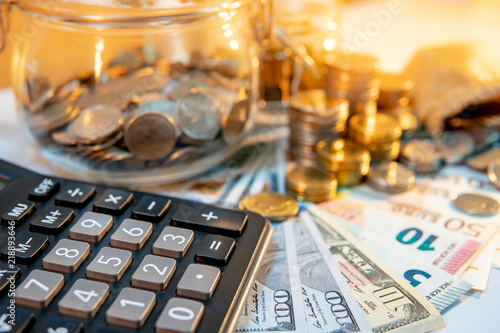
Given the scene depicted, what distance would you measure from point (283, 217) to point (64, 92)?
278 millimetres

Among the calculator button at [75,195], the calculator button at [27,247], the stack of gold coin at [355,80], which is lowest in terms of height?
the calculator button at [27,247]

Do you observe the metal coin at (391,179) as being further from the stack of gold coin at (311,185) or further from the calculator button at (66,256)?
the calculator button at (66,256)

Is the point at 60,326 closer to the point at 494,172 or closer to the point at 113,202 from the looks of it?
the point at 113,202

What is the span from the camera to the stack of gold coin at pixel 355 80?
58cm

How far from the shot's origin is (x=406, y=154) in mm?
572

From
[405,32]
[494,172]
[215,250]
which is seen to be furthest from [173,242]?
[405,32]

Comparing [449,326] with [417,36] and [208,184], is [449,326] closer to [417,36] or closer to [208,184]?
[208,184]

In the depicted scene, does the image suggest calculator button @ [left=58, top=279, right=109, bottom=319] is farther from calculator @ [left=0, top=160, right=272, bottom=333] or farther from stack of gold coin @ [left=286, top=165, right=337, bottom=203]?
stack of gold coin @ [left=286, top=165, right=337, bottom=203]

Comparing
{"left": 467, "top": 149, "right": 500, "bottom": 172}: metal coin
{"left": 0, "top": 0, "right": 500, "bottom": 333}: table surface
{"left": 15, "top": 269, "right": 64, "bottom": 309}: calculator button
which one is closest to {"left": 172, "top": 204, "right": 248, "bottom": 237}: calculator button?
{"left": 15, "top": 269, "right": 64, "bottom": 309}: calculator button

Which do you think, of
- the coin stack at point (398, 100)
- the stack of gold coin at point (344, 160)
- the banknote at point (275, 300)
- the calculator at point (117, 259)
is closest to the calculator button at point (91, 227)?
the calculator at point (117, 259)

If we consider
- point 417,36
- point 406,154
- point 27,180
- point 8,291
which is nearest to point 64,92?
point 27,180

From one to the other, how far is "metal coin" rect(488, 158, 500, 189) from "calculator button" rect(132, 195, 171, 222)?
35cm

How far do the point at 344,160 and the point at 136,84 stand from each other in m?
0.23

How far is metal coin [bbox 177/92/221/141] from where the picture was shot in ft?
1.57
